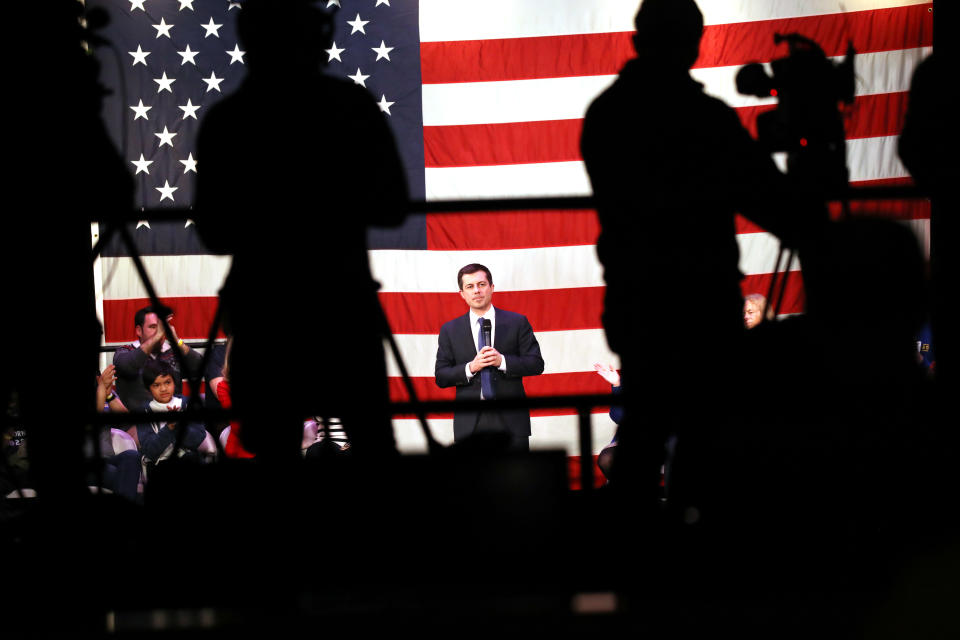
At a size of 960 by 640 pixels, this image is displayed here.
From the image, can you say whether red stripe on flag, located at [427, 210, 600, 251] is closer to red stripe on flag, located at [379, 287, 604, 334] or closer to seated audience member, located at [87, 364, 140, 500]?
red stripe on flag, located at [379, 287, 604, 334]

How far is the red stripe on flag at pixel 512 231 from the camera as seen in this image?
3713 mm

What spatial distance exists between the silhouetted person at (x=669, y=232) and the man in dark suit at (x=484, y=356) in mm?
1542

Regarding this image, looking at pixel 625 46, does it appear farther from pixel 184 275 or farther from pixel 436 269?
pixel 184 275

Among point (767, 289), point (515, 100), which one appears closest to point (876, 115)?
point (767, 289)

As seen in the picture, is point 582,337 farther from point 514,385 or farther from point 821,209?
point 821,209

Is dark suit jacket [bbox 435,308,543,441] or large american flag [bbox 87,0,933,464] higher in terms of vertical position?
large american flag [bbox 87,0,933,464]

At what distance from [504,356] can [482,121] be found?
4.00ft

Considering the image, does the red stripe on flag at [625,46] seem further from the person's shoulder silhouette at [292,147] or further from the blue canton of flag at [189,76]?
the person's shoulder silhouette at [292,147]

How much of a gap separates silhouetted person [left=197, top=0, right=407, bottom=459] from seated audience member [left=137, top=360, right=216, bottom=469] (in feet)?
4.79

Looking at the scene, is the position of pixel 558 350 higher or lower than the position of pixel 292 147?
lower

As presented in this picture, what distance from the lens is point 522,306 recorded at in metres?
3.77

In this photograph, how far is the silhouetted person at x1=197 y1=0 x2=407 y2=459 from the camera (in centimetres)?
163

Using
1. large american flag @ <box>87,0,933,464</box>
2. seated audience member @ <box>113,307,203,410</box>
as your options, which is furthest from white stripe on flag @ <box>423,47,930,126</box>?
→ seated audience member @ <box>113,307,203,410</box>

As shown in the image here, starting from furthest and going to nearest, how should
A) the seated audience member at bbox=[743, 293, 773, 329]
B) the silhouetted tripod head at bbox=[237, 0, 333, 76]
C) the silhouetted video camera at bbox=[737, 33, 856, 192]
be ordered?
the seated audience member at bbox=[743, 293, 773, 329], the silhouetted video camera at bbox=[737, 33, 856, 192], the silhouetted tripod head at bbox=[237, 0, 333, 76]
